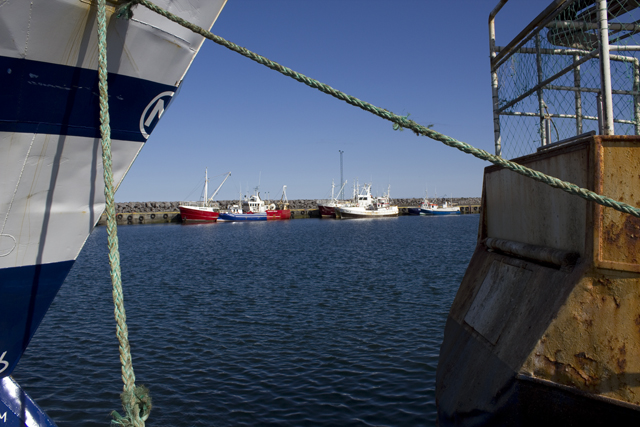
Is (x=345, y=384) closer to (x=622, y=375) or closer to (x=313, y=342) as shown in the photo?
(x=313, y=342)

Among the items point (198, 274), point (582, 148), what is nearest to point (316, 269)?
point (198, 274)

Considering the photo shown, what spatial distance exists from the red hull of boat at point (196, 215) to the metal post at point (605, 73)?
252 feet

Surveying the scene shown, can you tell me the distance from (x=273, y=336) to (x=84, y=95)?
843 centimetres

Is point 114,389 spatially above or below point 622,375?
below

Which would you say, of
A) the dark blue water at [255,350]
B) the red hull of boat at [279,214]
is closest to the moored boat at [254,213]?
the red hull of boat at [279,214]

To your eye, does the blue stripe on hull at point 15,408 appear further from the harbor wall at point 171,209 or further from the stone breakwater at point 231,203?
the stone breakwater at point 231,203

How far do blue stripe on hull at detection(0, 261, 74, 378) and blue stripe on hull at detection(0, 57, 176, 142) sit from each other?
1072mm

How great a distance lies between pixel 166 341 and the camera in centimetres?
1046

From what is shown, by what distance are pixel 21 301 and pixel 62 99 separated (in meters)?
1.59

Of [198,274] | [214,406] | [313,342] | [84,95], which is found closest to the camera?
[84,95]

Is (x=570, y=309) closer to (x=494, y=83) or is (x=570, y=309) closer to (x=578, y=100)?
(x=578, y=100)

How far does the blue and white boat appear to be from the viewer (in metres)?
2.94

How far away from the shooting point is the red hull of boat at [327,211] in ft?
286

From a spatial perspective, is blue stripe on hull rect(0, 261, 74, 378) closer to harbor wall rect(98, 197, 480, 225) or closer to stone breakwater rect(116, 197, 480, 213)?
harbor wall rect(98, 197, 480, 225)
